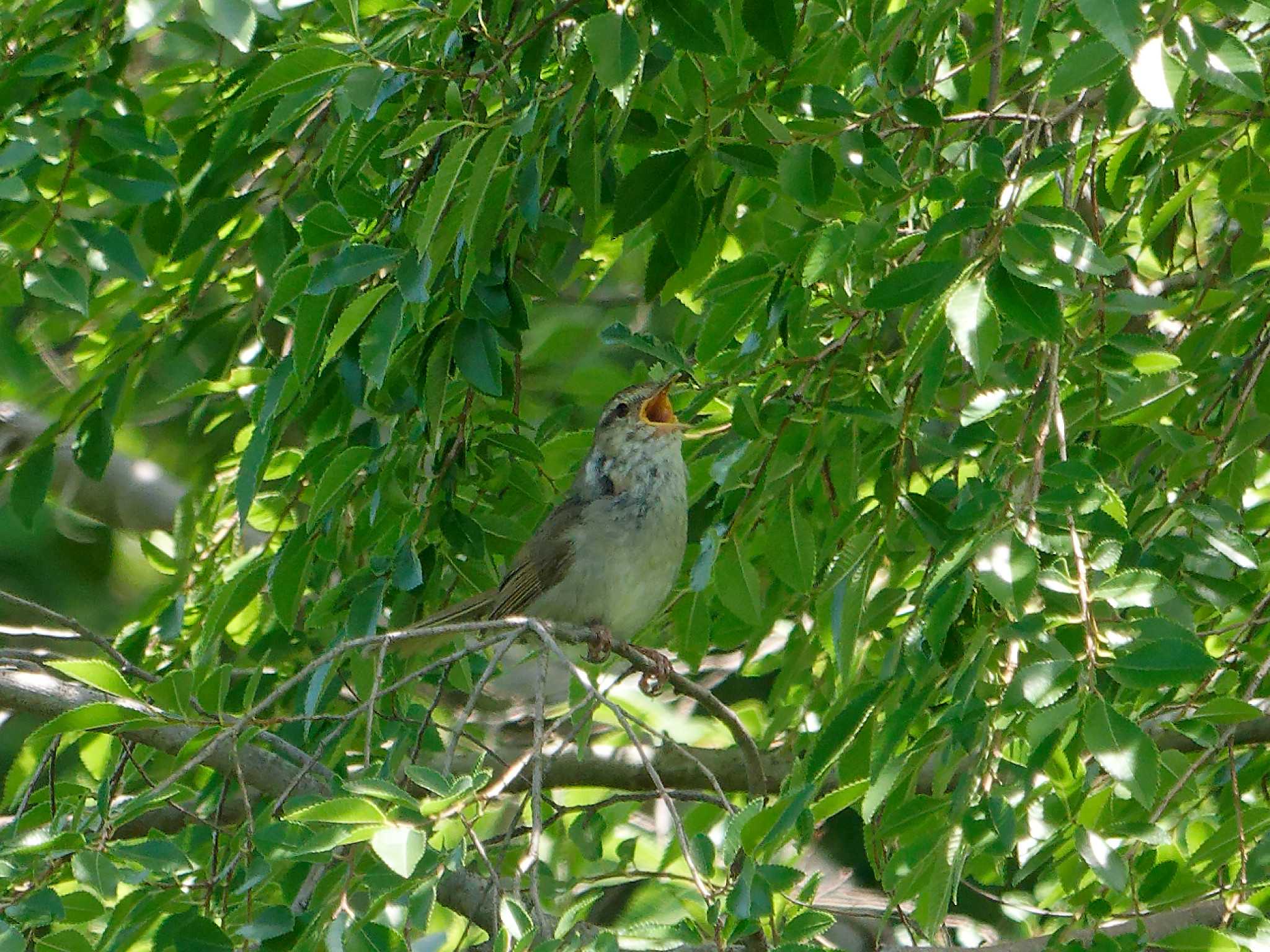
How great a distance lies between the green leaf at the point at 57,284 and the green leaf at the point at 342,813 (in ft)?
6.36

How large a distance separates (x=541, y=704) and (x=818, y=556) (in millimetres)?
1341

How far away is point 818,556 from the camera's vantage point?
11.7 ft

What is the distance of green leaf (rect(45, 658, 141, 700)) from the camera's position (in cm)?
232

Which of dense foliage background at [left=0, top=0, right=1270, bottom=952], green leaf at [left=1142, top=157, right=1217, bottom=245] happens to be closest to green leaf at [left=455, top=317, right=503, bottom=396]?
dense foliage background at [left=0, top=0, right=1270, bottom=952]

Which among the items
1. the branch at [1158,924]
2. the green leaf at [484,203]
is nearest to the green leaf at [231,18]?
the green leaf at [484,203]

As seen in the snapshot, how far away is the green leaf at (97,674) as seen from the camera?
232cm

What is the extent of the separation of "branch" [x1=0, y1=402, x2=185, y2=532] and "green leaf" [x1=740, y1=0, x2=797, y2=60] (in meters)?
4.30

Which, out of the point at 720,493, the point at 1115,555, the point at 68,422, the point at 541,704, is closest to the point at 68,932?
the point at 541,704

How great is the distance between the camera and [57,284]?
3590 millimetres

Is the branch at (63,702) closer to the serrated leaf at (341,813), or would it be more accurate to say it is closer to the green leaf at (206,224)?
the green leaf at (206,224)

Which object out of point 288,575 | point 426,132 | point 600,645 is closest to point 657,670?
point 600,645

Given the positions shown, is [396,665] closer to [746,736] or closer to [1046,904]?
[746,736]

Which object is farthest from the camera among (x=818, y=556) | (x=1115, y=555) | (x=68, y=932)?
(x=818, y=556)

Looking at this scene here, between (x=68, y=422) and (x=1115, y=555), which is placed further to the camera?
(x=68, y=422)
